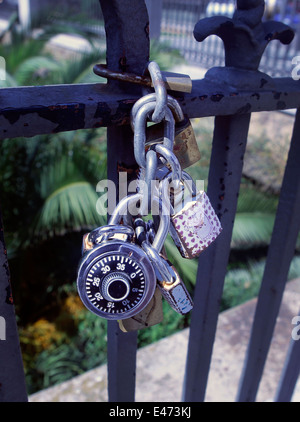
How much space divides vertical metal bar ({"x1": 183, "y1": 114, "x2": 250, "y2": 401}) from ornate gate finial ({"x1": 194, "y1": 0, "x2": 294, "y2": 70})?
0.31ft

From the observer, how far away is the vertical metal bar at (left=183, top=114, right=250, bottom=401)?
677mm

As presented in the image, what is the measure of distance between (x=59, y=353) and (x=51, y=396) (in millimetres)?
1522

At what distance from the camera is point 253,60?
63 cm

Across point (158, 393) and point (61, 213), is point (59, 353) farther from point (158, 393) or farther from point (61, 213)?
point (158, 393)

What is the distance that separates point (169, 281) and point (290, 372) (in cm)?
81

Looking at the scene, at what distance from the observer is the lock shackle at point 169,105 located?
1.57 ft

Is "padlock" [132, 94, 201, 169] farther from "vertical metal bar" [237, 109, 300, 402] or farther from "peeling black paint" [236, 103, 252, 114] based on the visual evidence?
"vertical metal bar" [237, 109, 300, 402]

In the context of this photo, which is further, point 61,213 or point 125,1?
point 61,213

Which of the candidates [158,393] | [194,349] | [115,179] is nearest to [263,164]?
[158,393]

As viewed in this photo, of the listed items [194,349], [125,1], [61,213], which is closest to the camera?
[125,1]

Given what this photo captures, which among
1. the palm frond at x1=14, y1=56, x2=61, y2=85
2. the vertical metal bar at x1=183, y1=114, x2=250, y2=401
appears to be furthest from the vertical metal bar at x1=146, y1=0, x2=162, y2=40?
→ the vertical metal bar at x1=183, y1=114, x2=250, y2=401

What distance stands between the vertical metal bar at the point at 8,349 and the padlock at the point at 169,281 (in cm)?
20

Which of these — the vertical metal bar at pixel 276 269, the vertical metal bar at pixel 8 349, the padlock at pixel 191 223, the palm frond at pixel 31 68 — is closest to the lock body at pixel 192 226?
the padlock at pixel 191 223

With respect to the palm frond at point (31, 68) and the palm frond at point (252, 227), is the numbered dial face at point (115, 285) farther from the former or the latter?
the palm frond at point (31, 68)
